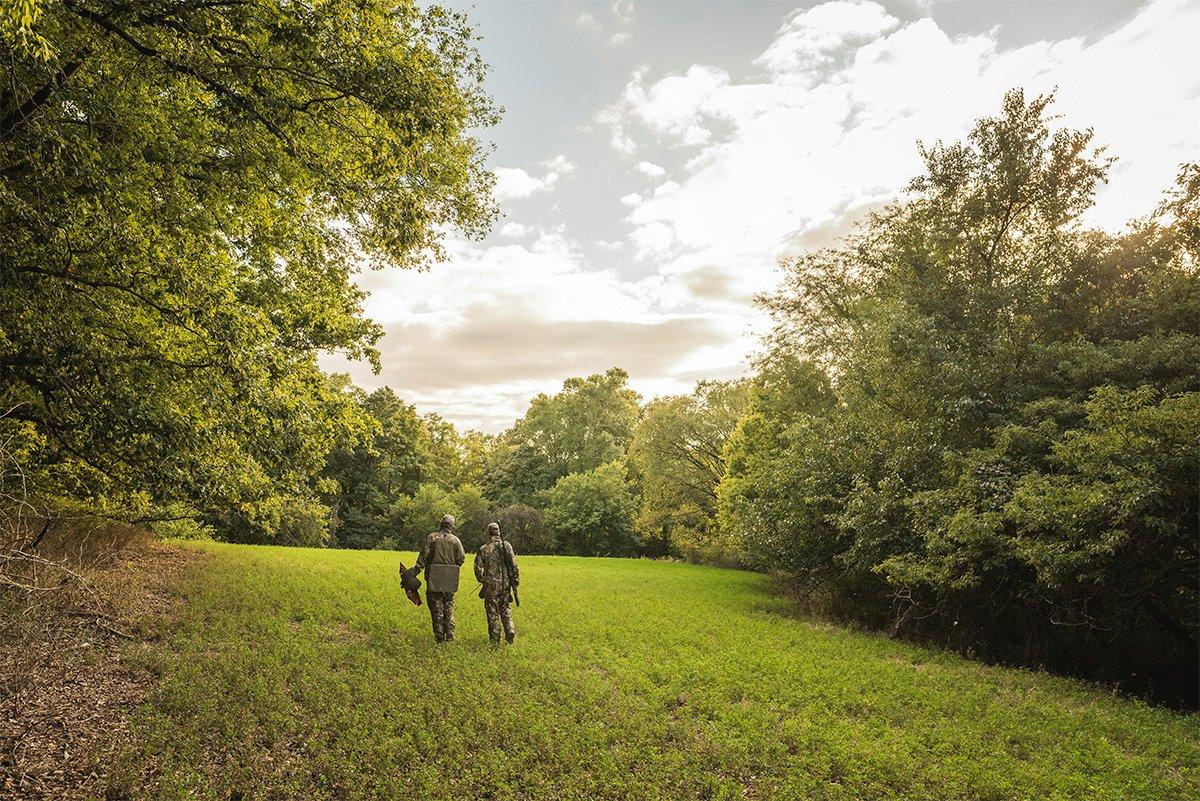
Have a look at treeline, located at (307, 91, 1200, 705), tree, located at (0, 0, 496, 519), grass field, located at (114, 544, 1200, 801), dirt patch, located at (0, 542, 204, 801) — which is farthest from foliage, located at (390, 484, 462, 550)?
tree, located at (0, 0, 496, 519)

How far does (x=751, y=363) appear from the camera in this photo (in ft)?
97.4

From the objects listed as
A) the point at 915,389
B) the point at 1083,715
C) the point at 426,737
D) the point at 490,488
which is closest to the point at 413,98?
the point at 426,737

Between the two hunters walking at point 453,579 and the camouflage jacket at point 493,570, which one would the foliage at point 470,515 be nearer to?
the two hunters walking at point 453,579

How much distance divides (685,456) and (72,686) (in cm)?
3816

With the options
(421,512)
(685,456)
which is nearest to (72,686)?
(685,456)

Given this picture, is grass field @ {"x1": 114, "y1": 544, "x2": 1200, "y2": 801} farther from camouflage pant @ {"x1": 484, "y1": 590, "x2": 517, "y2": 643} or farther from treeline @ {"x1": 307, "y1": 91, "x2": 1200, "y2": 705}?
treeline @ {"x1": 307, "y1": 91, "x2": 1200, "y2": 705}

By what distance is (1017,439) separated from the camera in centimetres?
1384

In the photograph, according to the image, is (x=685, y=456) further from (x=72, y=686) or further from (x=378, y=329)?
(x=72, y=686)

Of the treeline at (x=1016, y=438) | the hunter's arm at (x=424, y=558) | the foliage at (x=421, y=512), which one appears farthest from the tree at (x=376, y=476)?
the hunter's arm at (x=424, y=558)

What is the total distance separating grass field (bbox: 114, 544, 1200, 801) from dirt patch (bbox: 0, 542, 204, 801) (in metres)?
0.38

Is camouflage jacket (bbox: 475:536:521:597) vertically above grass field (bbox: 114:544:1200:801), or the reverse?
camouflage jacket (bbox: 475:536:521:597)

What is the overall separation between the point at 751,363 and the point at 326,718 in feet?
83.5

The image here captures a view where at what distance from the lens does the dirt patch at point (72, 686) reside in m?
5.95

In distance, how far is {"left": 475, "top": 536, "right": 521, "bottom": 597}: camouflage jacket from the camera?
461 inches
